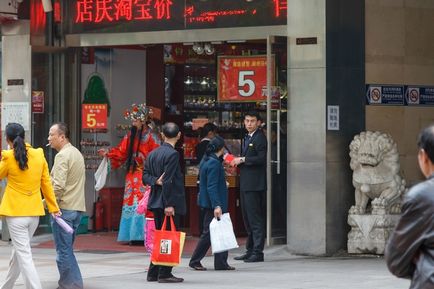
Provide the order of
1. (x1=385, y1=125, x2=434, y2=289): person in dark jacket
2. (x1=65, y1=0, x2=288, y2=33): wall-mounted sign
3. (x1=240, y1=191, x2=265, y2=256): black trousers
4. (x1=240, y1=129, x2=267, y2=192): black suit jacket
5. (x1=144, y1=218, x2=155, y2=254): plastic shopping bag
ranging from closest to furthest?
(x1=385, y1=125, x2=434, y2=289): person in dark jacket < (x1=144, y1=218, x2=155, y2=254): plastic shopping bag < (x1=240, y1=191, x2=265, y2=256): black trousers < (x1=240, y1=129, x2=267, y2=192): black suit jacket < (x1=65, y1=0, x2=288, y2=33): wall-mounted sign

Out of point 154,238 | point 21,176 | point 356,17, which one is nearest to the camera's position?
point 21,176

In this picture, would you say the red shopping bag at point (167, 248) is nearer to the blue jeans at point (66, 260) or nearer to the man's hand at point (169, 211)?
the man's hand at point (169, 211)

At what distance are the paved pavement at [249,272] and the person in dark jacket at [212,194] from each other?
20cm

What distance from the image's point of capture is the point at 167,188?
11.8 metres

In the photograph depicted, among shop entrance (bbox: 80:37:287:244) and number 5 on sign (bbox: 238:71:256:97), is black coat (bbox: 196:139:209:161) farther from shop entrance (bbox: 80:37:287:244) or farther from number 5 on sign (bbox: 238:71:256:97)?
number 5 on sign (bbox: 238:71:256:97)

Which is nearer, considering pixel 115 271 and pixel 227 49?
pixel 115 271

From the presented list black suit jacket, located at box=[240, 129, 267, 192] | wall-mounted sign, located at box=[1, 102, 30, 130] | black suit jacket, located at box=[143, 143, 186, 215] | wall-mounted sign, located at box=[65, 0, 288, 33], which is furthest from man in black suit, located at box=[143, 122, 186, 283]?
wall-mounted sign, located at box=[1, 102, 30, 130]

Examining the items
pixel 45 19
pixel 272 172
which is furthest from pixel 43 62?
pixel 272 172

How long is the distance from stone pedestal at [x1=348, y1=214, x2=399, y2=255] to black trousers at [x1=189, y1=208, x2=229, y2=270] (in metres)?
2.24

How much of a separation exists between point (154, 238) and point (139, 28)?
5564 mm

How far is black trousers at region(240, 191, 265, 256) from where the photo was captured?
14000 mm

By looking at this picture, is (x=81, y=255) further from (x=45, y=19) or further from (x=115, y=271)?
(x=45, y=19)

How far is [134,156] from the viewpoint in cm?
1631

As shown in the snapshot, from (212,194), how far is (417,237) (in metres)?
8.04
